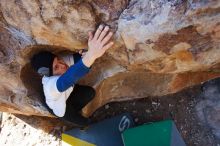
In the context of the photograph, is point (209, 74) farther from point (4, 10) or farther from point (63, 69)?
point (4, 10)

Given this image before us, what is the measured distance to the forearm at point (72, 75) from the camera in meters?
1.76

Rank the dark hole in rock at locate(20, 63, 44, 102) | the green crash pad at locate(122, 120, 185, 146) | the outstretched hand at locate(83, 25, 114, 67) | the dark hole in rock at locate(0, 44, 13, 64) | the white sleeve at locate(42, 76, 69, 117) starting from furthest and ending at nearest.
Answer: the green crash pad at locate(122, 120, 185, 146) → the dark hole in rock at locate(20, 63, 44, 102) → the dark hole in rock at locate(0, 44, 13, 64) → the white sleeve at locate(42, 76, 69, 117) → the outstretched hand at locate(83, 25, 114, 67)

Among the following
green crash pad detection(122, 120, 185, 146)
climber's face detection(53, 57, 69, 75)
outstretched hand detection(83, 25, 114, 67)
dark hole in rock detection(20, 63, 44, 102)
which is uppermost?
outstretched hand detection(83, 25, 114, 67)

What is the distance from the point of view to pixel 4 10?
6.03ft

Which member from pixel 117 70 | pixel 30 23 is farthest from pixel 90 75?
pixel 30 23

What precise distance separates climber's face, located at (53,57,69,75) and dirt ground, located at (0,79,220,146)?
608 millimetres

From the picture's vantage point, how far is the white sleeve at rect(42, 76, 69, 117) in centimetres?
189

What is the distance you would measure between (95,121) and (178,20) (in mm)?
1106

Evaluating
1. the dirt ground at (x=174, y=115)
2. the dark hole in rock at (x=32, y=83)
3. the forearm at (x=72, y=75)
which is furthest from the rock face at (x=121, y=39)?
Result: the dirt ground at (x=174, y=115)

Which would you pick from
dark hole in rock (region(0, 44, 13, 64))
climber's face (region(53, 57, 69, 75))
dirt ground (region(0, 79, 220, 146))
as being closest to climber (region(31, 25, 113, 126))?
climber's face (region(53, 57, 69, 75))

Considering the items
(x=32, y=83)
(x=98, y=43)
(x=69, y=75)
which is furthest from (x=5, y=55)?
(x=98, y=43)

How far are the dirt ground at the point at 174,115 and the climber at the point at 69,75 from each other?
24cm

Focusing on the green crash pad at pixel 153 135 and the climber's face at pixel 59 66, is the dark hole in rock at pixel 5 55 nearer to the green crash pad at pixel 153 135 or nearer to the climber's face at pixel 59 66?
the climber's face at pixel 59 66

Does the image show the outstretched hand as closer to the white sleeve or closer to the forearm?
the forearm
